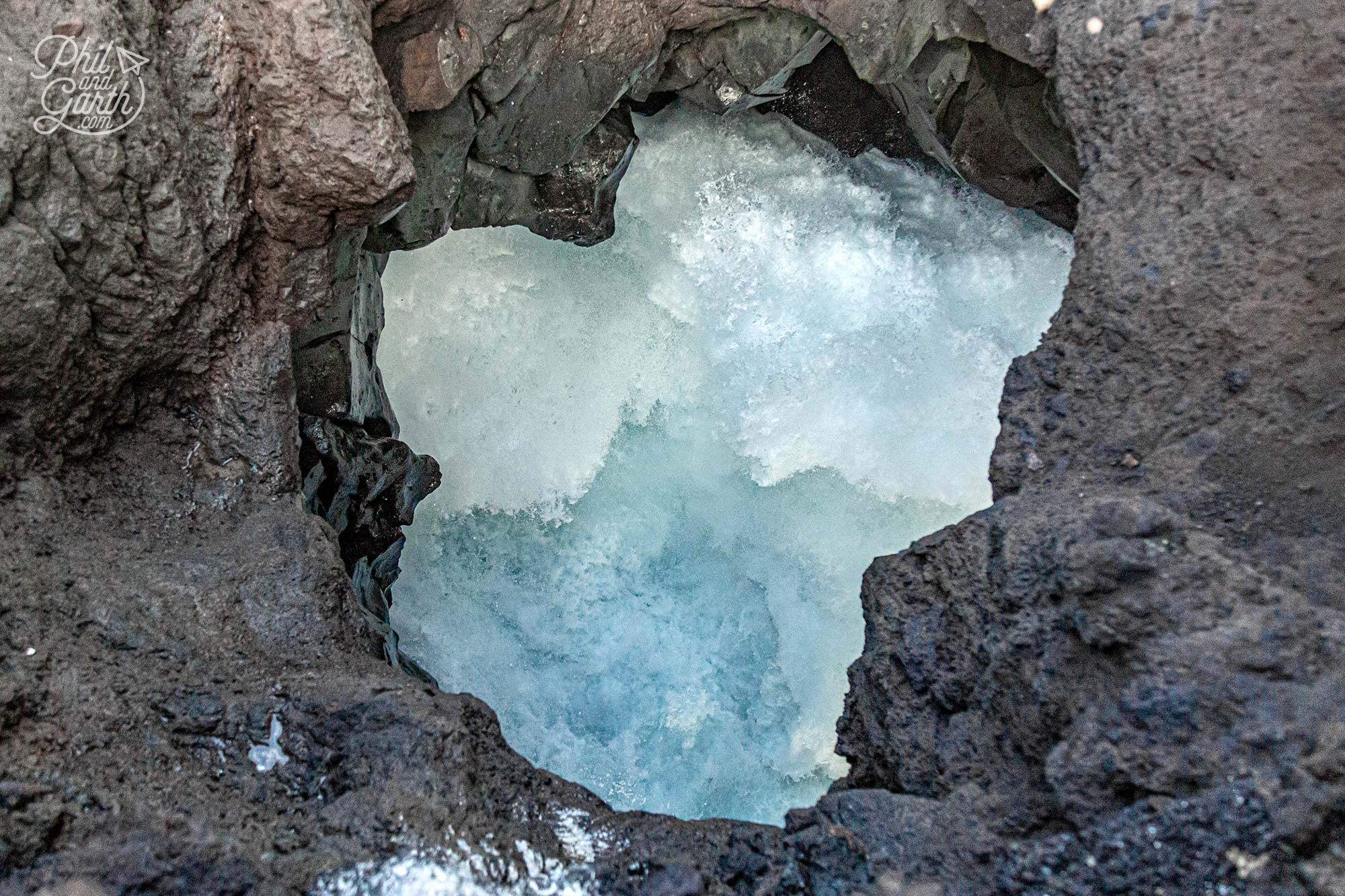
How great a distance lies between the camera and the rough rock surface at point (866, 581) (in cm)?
231

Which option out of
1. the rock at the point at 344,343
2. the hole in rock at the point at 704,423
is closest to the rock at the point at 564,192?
the rock at the point at 344,343

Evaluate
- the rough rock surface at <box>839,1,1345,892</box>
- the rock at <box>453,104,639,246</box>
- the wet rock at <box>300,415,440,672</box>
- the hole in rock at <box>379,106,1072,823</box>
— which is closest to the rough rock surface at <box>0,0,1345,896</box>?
the rough rock surface at <box>839,1,1345,892</box>

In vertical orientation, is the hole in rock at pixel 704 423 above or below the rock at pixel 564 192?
below

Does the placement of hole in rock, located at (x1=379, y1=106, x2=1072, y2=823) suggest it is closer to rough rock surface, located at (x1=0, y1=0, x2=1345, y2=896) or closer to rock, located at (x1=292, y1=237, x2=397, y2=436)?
rock, located at (x1=292, y1=237, x2=397, y2=436)

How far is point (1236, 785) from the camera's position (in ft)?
6.92

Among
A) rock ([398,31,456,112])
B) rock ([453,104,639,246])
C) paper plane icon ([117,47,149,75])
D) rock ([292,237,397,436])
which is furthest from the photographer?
rock ([453,104,639,246])

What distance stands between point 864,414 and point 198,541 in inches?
122

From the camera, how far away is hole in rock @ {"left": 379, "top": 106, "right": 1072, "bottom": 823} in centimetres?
509

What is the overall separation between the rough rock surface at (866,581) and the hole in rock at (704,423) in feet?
5.34

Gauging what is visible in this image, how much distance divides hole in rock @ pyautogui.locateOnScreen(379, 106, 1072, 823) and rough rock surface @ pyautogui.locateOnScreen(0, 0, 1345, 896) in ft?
5.34

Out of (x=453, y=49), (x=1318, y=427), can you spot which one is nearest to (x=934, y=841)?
(x=1318, y=427)

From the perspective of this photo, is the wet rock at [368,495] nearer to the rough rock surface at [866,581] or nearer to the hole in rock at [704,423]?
the rough rock surface at [866,581]

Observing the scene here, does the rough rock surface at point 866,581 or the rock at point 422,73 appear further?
the rock at point 422,73

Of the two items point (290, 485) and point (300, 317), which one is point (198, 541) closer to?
point (290, 485)
